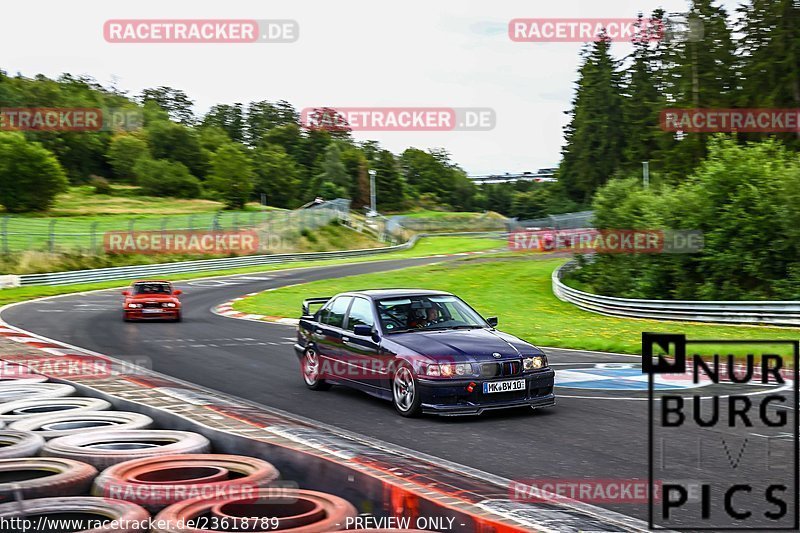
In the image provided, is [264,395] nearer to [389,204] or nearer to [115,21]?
[115,21]

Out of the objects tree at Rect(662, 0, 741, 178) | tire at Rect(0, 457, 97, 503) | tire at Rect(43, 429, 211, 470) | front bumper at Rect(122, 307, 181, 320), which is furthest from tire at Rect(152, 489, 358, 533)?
tree at Rect(662, 0, 741, 178)

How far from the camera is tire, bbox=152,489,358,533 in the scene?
14.7 ft

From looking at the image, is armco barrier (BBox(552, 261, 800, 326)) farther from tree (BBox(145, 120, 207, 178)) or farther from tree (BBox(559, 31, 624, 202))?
tree (BBox(145, 120, 207, 178))

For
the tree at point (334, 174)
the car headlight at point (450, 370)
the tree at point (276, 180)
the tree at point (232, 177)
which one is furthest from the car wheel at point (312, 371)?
the tree at point (276, 180)

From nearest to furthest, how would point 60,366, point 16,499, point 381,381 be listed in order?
1. point 16,499
2. point 381,381
3. point 60,366

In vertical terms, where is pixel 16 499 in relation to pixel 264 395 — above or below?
above

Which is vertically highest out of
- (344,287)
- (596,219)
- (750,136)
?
(750,136)

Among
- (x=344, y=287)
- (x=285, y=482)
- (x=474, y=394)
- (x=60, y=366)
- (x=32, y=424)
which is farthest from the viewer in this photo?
(x=344, y=287)

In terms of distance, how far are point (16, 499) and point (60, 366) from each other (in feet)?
22.6

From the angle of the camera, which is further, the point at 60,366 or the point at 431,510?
the point at 60,366

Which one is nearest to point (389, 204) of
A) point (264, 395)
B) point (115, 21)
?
point (115, 21)

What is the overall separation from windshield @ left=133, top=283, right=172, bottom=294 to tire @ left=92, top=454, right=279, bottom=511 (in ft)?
68.3

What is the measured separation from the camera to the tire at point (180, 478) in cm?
512

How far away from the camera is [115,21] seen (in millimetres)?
24547
